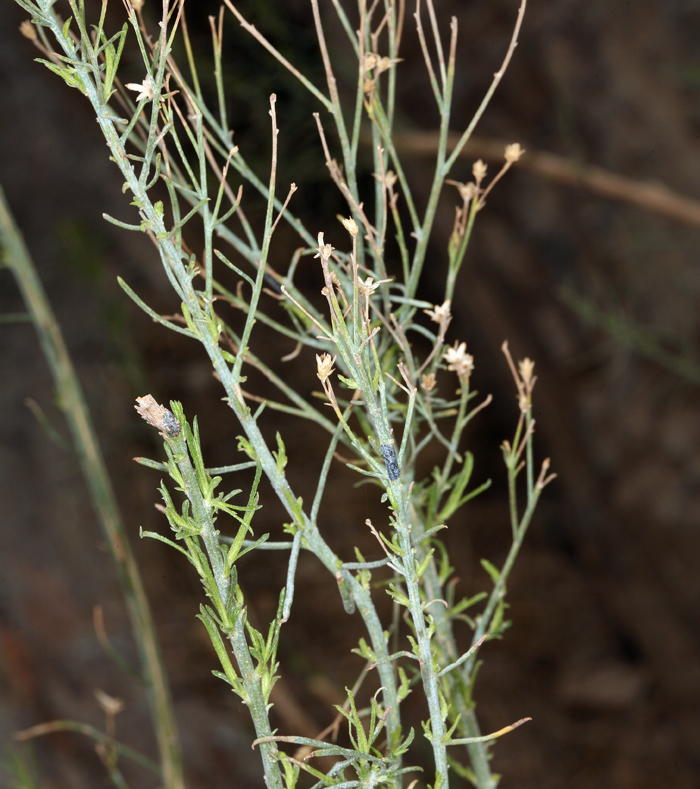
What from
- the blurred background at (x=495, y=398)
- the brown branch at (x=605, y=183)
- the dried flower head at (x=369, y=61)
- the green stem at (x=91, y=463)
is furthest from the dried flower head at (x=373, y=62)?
the brown branch at (x=605, y=183)

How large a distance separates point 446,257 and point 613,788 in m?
1.16

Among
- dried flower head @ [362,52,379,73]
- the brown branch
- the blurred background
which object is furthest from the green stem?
the brown branch

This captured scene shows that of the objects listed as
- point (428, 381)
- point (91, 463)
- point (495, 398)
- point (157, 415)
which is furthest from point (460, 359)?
point (495, 398)

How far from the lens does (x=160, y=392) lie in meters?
1.27

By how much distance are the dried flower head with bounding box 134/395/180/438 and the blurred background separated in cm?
92

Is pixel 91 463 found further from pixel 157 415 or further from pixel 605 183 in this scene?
pixel 605 183

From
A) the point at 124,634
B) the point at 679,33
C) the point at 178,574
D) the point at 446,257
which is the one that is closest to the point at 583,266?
the point at 446,257

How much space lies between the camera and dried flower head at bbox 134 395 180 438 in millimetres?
203

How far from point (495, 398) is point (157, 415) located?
1.36 meters

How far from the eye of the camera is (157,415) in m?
0.20

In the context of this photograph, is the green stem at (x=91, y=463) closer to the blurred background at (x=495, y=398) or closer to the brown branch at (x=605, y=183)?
the blurred background at (x=495, y=398)

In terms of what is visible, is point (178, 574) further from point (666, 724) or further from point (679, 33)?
point (679, 33)

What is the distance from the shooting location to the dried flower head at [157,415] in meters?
0.20

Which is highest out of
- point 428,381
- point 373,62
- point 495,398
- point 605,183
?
point 373,62
